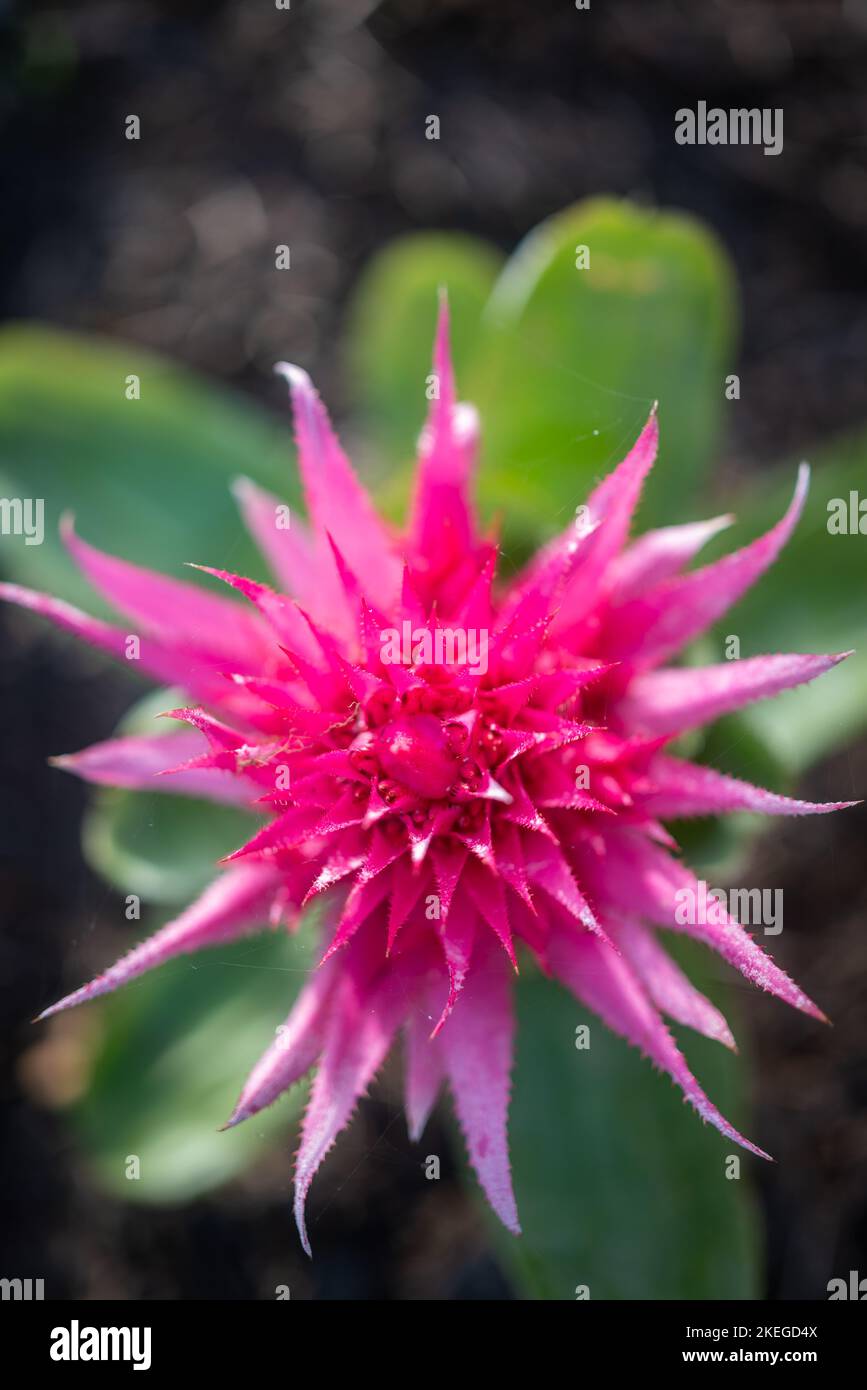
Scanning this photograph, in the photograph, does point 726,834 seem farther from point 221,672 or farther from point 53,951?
point 53,951

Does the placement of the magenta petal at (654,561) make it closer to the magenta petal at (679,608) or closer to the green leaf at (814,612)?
the magenta petal at (679,608)

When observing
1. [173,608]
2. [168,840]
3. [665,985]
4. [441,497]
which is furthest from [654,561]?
[168,840]

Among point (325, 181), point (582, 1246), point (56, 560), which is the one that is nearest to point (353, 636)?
Result: point (56, 560)

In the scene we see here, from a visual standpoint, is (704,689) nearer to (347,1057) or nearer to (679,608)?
(679,608)

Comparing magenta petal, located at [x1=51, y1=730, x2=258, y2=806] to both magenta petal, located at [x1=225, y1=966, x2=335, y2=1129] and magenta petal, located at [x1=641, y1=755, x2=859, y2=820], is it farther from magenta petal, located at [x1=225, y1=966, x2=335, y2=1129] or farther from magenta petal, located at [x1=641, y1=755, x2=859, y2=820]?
magenta petal, located at [x1=641, y1=755, x2=859, y2=820]

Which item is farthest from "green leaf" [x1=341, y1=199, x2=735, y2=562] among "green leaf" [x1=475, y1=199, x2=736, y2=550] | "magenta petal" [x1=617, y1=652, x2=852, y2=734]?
"magenta petal" [x1=617, y1=652, x2=852, y2=734]

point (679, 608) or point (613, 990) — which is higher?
point (679, 608)
